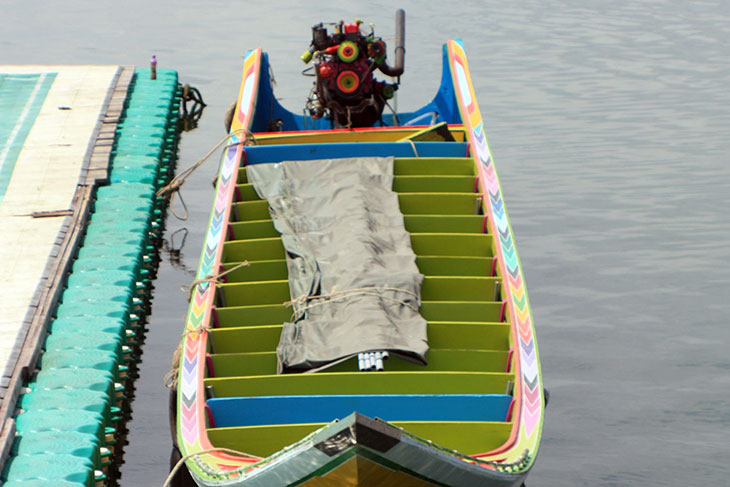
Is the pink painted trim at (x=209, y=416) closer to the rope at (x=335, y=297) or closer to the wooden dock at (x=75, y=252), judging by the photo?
the wooden dock at (x=75, y=252)

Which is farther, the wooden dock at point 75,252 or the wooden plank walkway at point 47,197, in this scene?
the wooden plank walkway at point 47,197

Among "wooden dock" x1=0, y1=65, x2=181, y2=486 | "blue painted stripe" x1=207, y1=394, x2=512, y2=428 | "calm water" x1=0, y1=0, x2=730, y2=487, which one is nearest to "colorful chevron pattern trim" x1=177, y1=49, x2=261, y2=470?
"blue painted stripe" x1=207, y1=394, x2=512, y2=428

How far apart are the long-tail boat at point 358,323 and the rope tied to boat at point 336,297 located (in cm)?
2

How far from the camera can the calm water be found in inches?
477

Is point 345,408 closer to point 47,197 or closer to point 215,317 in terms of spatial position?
point 215,317

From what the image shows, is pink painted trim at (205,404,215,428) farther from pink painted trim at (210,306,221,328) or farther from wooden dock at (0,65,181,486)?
pink painted trim at (210,306,221,328)

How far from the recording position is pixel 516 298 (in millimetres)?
9898

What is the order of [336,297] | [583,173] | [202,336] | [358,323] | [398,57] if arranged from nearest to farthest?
[358,323] → [202,336] → [336,297] → [398,57] → [583,173]

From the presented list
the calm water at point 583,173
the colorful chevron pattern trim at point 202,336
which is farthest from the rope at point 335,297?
the calm water at point 583,173

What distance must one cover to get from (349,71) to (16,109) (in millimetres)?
6857

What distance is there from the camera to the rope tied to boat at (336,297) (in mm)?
9461

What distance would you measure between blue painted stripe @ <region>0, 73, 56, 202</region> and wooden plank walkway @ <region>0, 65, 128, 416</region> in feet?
0.33

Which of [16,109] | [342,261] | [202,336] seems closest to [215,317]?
[202,336]

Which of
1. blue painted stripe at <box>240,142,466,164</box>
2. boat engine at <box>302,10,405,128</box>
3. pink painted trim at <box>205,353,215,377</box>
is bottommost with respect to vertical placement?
pink painted trim at <box>205,353,215,377</box>
